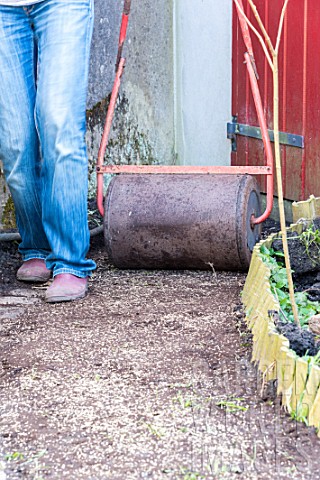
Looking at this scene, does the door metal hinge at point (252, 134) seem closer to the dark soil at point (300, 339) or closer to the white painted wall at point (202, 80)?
the white painted wall at point (202, 80)

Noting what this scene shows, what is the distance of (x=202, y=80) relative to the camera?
4.53 m

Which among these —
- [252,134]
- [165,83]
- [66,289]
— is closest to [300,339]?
[66,289]

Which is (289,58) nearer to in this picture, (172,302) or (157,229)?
(157,229)

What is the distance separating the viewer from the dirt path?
1.88 metres

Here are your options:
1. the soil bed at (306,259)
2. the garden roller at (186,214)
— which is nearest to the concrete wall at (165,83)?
the garden roller at (186,214)

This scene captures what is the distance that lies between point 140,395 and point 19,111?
1.39 metres

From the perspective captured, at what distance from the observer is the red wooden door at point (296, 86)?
146 inches

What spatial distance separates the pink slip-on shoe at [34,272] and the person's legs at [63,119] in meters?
0.16

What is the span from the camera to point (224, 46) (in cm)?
436

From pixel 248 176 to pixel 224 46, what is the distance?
3.73 feet

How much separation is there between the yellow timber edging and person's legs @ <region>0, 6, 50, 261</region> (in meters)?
1.05

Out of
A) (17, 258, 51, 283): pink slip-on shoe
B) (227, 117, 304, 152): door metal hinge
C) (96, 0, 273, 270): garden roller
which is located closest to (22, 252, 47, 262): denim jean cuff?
(17, 258, 51, 283): pink slip-on shoe

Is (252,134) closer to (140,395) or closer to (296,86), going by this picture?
(296,86)

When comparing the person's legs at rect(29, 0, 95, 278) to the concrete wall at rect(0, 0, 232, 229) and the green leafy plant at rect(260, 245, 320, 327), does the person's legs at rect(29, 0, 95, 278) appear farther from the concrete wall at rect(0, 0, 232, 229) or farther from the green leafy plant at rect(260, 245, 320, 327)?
the concrete wall at rect(0, 0, 232, 229)
